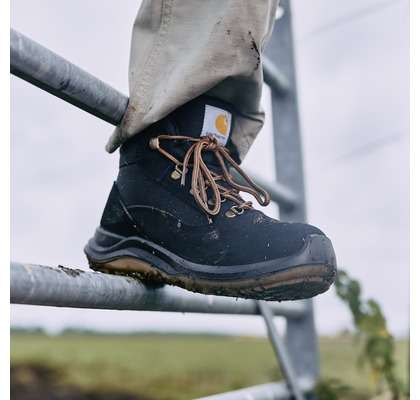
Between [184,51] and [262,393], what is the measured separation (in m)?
0.55

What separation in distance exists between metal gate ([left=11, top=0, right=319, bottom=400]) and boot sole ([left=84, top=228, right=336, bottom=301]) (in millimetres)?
26

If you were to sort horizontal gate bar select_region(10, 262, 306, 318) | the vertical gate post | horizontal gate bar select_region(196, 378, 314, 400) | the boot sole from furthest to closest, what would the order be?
the vertical gate post < horizontal gate bar select_region(196, 378, 314, 400) < the boot sole < horizontal gate bar select_region(10, 262, 306, 318)

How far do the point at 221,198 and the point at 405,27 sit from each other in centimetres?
148

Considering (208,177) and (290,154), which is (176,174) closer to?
(208,177)

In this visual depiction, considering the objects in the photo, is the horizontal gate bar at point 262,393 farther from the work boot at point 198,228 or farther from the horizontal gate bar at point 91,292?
the work boot at point 198,228

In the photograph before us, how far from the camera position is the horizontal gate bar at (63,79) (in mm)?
545

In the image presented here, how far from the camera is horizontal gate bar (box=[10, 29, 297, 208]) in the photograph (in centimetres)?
54

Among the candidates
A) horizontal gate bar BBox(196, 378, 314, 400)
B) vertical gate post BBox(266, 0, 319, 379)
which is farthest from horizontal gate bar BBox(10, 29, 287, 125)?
vertical gate post BBox(266, 0, 319, 379)

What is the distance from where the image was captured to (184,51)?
0.68 meters

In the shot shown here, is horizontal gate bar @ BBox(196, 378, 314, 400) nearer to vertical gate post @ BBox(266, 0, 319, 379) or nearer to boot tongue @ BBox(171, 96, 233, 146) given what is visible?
vertical gate post @ BBox(266, 0, 319, 379)

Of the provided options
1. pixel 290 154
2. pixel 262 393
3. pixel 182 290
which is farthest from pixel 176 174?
pixel 290 154

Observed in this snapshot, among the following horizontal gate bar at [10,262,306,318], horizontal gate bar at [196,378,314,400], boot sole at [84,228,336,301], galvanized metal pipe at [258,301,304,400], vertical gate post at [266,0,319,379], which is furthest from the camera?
vertical gate post at [266,0,319,379]
